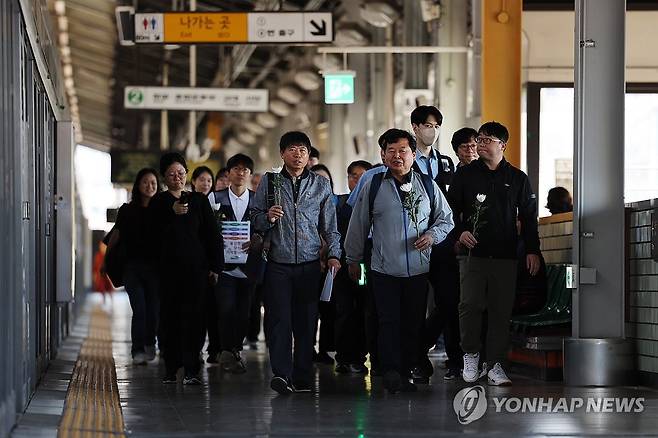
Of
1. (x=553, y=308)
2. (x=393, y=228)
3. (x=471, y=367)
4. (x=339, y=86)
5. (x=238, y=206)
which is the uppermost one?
(x=339, y=86)

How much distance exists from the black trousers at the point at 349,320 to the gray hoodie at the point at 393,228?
191 cm

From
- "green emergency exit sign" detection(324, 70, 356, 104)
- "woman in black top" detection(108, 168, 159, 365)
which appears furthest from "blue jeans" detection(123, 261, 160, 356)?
"green emergency exit sign" detection(324, 70, 356, 104)

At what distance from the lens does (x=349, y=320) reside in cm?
1009

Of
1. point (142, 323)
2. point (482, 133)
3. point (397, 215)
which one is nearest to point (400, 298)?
point (397, 215)

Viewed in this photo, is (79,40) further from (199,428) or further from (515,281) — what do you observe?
(199,428)

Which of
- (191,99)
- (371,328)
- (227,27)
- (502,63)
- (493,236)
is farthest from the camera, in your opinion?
(191,99)

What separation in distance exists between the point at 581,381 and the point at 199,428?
123 inches

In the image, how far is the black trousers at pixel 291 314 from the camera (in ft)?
26.4

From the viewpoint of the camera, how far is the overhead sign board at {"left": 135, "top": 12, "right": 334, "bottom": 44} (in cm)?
1461

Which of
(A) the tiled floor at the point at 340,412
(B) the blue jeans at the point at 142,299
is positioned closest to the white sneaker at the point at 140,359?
(B) the blue jeans at the point at 142,299

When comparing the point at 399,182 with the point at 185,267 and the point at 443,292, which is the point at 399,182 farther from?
the point at 185,267

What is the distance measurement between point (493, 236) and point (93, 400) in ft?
8.49

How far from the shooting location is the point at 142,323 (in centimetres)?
1106

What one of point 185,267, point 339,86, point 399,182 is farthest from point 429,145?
point 339,86
